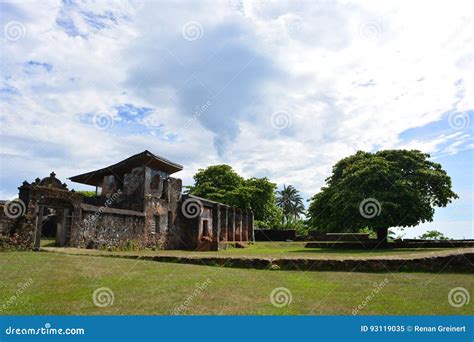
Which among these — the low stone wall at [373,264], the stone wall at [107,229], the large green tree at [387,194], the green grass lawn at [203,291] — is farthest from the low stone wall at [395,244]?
the green grass lawn at [203,291]

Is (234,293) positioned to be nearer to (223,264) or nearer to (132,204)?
(223,264)

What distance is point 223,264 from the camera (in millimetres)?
13922

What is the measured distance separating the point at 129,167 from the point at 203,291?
21.2 m

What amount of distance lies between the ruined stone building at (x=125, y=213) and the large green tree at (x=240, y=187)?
435 inches

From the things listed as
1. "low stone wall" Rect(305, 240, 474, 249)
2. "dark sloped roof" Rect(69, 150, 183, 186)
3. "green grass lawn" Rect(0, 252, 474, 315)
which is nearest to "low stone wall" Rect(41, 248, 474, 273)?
"green grass lawn" Rect(0, 252, 474, 315)

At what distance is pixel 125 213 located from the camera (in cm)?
2081

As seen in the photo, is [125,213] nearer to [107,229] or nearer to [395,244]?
[107,229]

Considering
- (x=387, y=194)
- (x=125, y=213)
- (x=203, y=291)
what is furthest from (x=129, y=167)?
(x=203, y=291)

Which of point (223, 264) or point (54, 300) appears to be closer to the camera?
point (54, 300)

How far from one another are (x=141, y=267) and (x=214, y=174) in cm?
3787

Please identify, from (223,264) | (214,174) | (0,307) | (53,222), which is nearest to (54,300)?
(0,307)

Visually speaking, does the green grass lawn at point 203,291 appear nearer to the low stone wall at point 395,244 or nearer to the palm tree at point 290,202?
the low stone wall at point 395,244

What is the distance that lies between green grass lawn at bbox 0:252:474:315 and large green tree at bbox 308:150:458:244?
37.4 feet

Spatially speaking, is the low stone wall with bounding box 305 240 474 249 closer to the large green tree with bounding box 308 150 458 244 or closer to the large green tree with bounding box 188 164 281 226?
the large green tree with bounding box 308 150 458 244
